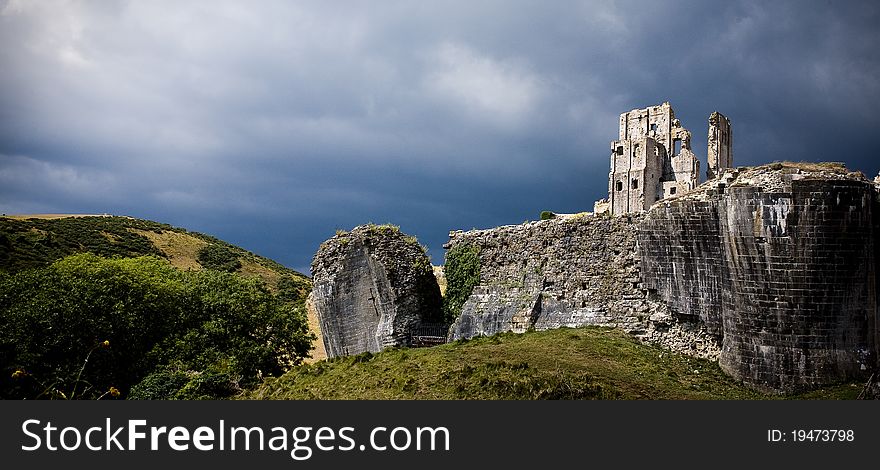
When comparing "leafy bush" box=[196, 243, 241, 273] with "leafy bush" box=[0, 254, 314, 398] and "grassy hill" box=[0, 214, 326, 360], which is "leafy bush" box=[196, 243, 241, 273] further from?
"leafy bush" box=[0, 254, 314, 398]

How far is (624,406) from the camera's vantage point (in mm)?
12000

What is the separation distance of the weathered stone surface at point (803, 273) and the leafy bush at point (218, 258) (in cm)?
6143

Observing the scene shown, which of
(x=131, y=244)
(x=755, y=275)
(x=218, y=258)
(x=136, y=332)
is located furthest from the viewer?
(x=218, y=258)

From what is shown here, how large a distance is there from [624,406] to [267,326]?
17.2 metres

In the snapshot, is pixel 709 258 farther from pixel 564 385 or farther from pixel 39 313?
pixel 39 313

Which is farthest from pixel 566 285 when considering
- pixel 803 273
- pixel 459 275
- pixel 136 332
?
pixel 136 332

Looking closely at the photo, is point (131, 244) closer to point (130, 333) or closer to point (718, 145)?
point (130, 333)

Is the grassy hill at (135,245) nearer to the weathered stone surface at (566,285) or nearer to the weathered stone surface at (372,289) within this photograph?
the weathered stone surface at (372,289)

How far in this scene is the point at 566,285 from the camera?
75.6ft

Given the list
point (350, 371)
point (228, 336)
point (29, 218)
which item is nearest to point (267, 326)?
point (228, 336)

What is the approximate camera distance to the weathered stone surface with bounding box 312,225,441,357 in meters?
26.4


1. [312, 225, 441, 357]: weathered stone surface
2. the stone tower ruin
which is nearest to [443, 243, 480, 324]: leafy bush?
[312, 225, 441, 357]: weathered stone surface

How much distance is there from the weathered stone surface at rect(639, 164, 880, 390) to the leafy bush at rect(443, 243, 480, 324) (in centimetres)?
1062

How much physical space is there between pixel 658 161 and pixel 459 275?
41.1 m
